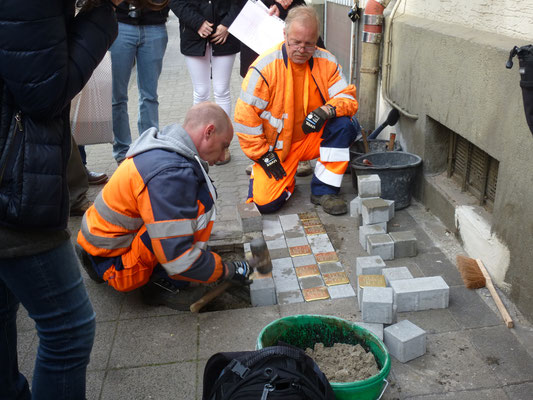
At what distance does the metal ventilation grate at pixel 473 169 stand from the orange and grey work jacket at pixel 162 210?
6.75 ft

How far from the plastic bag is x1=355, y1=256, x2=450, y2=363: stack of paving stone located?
2.69 meters

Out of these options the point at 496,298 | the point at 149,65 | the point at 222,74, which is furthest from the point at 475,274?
the point at 149,65

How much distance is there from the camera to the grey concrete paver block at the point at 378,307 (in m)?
2.99

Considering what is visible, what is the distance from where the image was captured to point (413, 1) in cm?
493

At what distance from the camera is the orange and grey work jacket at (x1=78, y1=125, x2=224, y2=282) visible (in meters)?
2.82

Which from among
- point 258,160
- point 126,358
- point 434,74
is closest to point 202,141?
point 126,358

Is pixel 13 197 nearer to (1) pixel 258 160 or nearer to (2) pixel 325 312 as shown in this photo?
(2) pixel 325 312

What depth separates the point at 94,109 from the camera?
16.1 ft

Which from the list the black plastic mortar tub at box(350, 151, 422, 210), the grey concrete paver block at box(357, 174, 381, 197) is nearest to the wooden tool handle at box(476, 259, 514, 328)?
the grey concrete paver block at box(357, 174, 381, 197)

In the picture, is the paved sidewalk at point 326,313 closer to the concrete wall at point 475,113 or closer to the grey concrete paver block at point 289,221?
the concrete wall at point 475,113

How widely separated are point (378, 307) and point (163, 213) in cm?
126

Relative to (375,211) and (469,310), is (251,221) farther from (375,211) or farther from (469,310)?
(469,310)

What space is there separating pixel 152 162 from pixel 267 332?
1.04m

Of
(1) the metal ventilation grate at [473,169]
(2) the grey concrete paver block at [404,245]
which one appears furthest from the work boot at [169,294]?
(1) the metal ventilation grate at [473,169]
